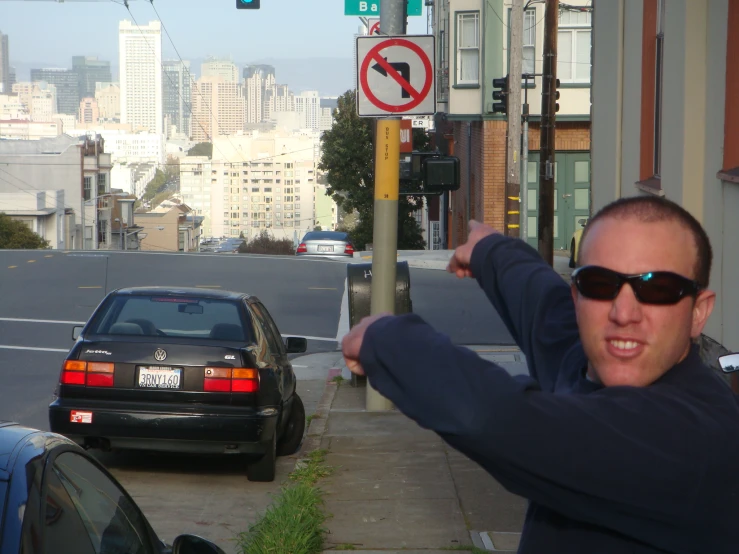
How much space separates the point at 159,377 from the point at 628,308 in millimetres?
6624

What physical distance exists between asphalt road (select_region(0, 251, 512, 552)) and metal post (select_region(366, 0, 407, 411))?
2066 mm

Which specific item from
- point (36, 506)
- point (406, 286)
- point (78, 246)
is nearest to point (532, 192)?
point (406, 286)

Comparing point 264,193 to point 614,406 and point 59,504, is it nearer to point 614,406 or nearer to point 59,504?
point 59,504

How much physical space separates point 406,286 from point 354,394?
1522 mm

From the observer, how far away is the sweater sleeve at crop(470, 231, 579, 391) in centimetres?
218

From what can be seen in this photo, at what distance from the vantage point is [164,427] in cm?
789

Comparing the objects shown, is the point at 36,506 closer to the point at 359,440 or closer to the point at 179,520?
the point at 179,520

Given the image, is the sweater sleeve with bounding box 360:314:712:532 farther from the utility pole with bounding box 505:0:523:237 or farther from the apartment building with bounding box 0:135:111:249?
the apartment building with bounding box 0:135:111:249

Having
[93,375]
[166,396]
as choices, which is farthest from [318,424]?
[93,375]

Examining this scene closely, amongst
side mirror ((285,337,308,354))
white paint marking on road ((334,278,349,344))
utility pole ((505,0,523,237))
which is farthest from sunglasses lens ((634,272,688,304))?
utility pole ((505,0,523,237))

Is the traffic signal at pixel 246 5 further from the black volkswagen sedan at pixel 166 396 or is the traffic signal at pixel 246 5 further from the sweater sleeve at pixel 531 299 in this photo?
the sweater sleeve at pixel 531 299

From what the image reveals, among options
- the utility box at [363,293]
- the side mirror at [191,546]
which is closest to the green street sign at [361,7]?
the utility box at [363,293]

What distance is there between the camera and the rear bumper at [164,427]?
7.91 meters

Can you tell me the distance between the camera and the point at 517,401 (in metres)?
1.52
